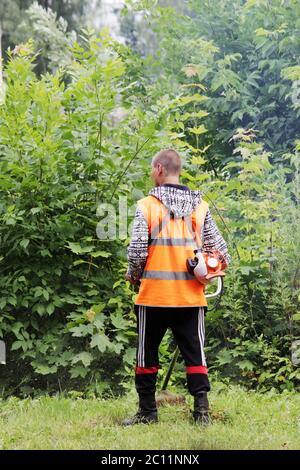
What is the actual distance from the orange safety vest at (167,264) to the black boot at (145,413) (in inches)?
22.3

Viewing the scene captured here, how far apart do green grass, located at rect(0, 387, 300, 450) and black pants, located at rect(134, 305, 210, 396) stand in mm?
243

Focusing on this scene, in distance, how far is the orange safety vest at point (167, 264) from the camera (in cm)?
391

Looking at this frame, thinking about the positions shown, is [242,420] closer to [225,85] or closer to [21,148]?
[21,148]

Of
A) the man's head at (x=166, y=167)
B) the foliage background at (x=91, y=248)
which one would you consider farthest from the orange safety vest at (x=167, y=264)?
the foliage background at (x=91, y=248)

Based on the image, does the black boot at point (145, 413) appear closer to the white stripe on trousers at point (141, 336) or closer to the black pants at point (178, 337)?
the black pants at point (178, 337)

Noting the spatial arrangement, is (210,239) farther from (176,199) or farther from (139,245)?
(139,245)

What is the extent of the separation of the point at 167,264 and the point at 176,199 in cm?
37

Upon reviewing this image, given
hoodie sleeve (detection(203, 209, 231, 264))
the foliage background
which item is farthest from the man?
the foliage background

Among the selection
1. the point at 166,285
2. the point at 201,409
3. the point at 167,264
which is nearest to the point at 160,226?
the point at 167,264

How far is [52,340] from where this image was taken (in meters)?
5.27

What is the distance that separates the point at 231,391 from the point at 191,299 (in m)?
1.47

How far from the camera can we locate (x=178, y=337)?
13.2 ft

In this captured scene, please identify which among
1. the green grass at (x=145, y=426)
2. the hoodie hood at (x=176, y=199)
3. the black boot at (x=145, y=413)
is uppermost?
the hoodie hood at (x=176, y=199)

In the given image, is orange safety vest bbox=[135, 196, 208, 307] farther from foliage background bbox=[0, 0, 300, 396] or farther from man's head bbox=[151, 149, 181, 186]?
foliage background bbox=[0, 0, 300, 396]
